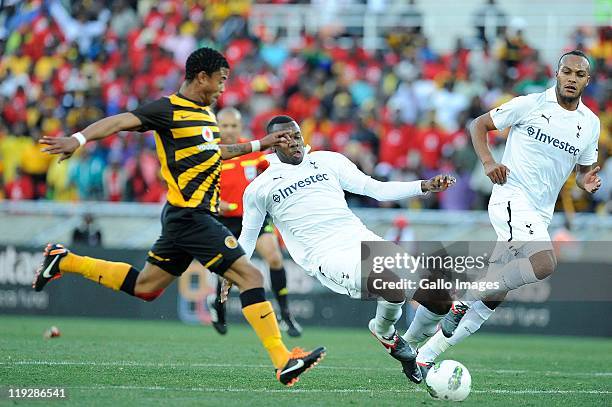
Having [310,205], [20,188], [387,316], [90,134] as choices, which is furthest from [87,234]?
[90,134]

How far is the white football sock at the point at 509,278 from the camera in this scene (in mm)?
9344

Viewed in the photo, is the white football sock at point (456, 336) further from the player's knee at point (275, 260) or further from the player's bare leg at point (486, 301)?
the player's knee at point (275, 260)

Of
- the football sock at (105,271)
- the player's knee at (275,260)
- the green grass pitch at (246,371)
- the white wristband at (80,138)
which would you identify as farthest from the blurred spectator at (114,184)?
the white wristband at (80,138)

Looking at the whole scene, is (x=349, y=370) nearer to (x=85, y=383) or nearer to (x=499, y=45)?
(x=85, y=383)

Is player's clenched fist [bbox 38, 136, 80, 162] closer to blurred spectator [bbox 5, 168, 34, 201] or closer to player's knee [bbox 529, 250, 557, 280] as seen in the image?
player's knee [bbox 529, 250, 557, 280]

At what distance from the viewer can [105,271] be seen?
361 inches

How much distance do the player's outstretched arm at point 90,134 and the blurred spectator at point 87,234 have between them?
10595 millimetres

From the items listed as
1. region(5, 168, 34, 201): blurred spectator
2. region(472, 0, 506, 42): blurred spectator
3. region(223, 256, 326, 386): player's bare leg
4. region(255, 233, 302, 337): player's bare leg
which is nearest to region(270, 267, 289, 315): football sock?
region(255, 233, 302, 337): player's bare leg

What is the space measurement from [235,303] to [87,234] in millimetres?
2869

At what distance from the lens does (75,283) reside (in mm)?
18062

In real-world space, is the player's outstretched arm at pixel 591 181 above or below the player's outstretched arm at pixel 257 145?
below

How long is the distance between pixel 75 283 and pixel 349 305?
4561 millimetres

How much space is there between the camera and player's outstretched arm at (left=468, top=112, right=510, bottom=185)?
954 centimetres

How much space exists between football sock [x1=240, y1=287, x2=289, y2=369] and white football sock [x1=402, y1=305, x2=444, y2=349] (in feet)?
→ 5.12
